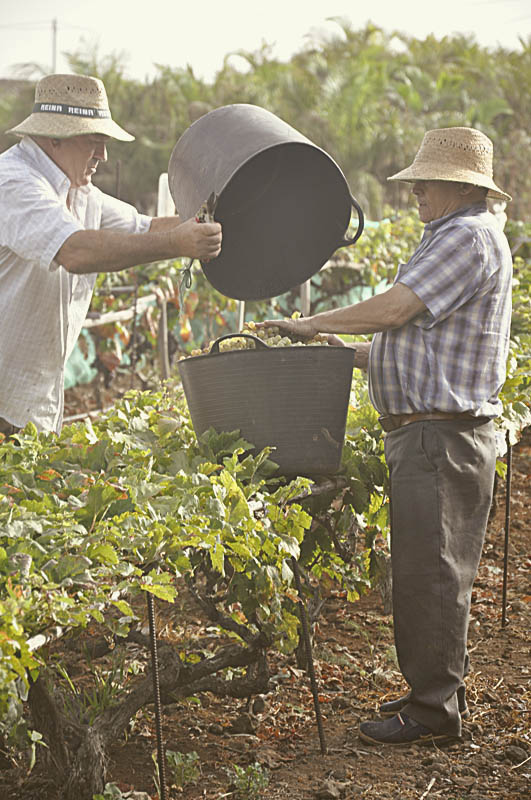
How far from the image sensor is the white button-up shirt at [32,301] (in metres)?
3.17

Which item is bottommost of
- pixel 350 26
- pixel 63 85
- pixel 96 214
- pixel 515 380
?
pixel 515 380

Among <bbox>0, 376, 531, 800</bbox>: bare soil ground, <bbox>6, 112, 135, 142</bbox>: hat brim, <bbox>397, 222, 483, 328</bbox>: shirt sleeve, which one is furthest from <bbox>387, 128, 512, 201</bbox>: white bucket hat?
<bbox>0, 376, 531, 800</bbox>: bare soil ground

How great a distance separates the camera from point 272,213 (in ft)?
10.7

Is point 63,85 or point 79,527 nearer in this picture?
point 79,527

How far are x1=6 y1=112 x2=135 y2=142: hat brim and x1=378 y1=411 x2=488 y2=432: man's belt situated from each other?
130 centimetres

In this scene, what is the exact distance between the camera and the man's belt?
9.76ft

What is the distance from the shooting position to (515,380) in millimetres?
4168

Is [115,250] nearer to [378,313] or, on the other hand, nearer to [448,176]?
[378,313]

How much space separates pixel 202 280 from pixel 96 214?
401 cm

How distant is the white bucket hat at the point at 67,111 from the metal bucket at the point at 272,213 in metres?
0.35

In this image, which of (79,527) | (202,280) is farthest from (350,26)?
(79,527)

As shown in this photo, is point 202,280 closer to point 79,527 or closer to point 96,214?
Answer: point 96,214

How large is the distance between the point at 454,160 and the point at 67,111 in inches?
52.8

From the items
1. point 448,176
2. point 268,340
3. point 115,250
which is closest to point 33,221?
point 115,250
